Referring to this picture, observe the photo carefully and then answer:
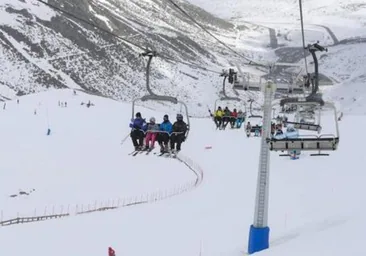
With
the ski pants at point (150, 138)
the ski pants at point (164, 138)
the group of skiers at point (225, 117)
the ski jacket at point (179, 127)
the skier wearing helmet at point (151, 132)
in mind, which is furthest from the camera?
the group of skiers at point (225, 117)

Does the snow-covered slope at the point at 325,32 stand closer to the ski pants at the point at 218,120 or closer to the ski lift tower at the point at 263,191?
the ski pants at the point at 218,120

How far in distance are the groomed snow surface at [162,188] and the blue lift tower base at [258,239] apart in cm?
40

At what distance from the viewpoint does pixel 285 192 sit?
46.6 ft

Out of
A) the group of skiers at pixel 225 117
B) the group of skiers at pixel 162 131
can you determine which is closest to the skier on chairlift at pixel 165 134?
the group of skiers at pixel 162 131

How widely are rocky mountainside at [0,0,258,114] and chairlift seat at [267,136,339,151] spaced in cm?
6727

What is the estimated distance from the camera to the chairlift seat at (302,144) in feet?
26.0

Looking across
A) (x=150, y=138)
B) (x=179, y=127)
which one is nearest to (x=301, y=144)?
(x=179, y=127)

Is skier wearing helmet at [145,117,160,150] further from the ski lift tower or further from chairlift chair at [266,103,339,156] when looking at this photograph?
the ski lift tower

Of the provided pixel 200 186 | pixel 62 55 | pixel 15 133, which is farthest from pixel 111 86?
pixel 200 186

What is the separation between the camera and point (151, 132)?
15945 millimetres

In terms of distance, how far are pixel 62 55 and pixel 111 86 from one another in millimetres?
10364

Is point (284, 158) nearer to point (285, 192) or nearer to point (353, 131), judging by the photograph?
point (285, 192)

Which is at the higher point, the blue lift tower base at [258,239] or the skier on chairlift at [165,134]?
the skier on chairlift at [165,134]

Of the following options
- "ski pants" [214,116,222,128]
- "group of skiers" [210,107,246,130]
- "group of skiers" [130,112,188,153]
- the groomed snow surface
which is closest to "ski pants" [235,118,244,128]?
"group of skiers" [210,107,246,130]
